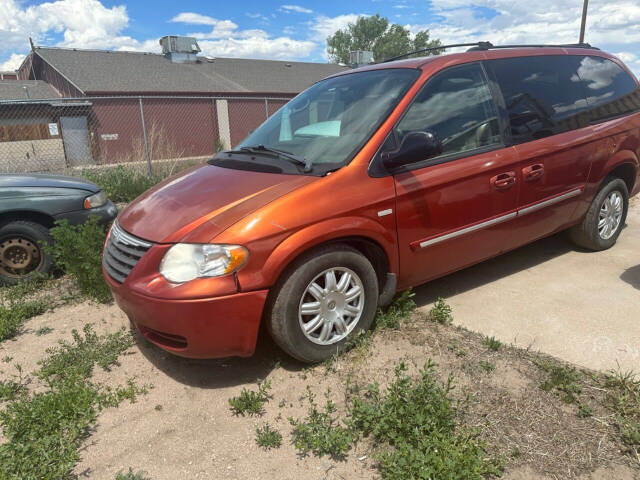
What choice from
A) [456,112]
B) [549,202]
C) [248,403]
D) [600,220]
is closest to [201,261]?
[248,403]

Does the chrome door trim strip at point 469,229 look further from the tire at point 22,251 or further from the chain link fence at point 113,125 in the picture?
the chain link fence at point 113,125

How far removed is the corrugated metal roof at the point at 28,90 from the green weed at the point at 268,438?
96.9 feet

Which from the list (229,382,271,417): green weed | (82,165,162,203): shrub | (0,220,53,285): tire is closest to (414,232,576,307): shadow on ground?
(229,382,271,417): green weed

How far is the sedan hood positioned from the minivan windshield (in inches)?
84.1

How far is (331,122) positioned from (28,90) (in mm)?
29876

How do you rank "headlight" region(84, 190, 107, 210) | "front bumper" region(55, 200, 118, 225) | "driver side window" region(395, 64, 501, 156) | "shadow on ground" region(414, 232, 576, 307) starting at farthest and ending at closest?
"headlight" region(84, 190, 107, 210)
"front bumper" region(55, 200, 118, 225)
"shadow on ground" region(414, 232, 576, 307)
"driver side window" region(395, 64, 501, 156)

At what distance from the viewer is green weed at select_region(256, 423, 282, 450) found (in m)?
2.48

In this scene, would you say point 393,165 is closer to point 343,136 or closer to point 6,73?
point 343,136

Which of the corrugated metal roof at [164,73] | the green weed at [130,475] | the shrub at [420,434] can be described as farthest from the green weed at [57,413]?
the corrugated metal roof at [164,73]

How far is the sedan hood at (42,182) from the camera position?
4.72 m

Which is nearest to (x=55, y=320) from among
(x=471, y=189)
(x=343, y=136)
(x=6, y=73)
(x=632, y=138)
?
(x=343, y=136)

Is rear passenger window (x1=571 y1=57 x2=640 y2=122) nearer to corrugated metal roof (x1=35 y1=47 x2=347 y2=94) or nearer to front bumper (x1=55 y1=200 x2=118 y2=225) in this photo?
front bumper (x1=55 y1=200 x2=118 y2=225)

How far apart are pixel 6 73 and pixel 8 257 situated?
4108 centimetres

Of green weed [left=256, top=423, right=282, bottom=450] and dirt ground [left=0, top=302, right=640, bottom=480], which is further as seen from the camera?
green weed [left=256, top=423, right=282, bottom=450]
